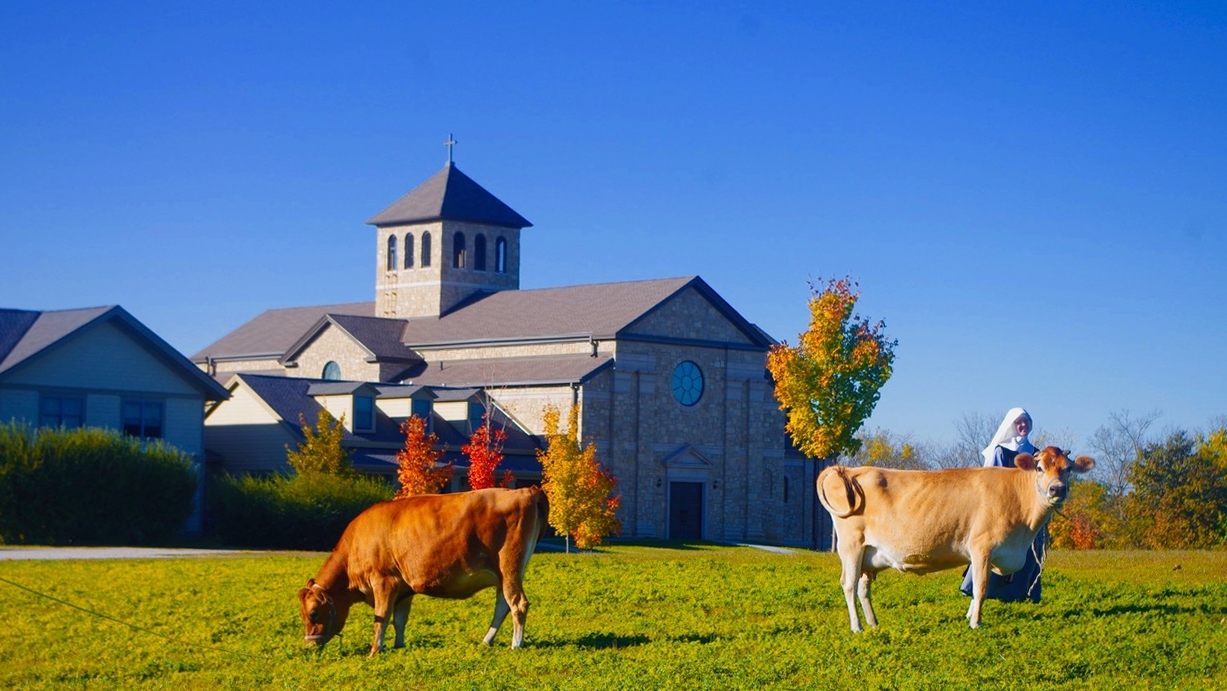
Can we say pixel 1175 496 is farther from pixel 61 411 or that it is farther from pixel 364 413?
pixel 61 411

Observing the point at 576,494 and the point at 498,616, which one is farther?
the point at 576,494

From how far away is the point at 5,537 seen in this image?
39.3 metres

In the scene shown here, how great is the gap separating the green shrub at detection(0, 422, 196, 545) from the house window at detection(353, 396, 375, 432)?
9.60 meters

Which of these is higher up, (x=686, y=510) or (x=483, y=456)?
(x=483, y=456)

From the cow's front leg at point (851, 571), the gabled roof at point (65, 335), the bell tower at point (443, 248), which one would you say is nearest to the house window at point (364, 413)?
the gabled roof at point (65, 335)

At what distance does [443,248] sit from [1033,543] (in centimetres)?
5181

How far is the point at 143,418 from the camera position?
4434 centimetres

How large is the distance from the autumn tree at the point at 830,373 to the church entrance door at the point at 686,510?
793 cm

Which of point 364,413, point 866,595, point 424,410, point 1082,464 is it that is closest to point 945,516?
point 866,595

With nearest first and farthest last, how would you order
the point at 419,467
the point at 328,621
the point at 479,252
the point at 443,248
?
the point at 328,621 < the point at 419,467 < the point at 443,248 < the point at 479,252

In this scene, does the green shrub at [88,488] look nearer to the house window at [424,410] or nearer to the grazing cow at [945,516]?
the house window at [424,410]

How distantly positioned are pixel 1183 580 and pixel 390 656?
11.3 meters

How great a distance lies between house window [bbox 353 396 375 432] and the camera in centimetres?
5134

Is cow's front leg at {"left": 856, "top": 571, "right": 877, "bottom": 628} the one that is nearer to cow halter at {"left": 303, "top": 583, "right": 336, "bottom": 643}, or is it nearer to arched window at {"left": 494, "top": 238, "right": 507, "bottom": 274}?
cow halter at {"left": 303, "top": 583, "right": 336, "bottom": 643}
